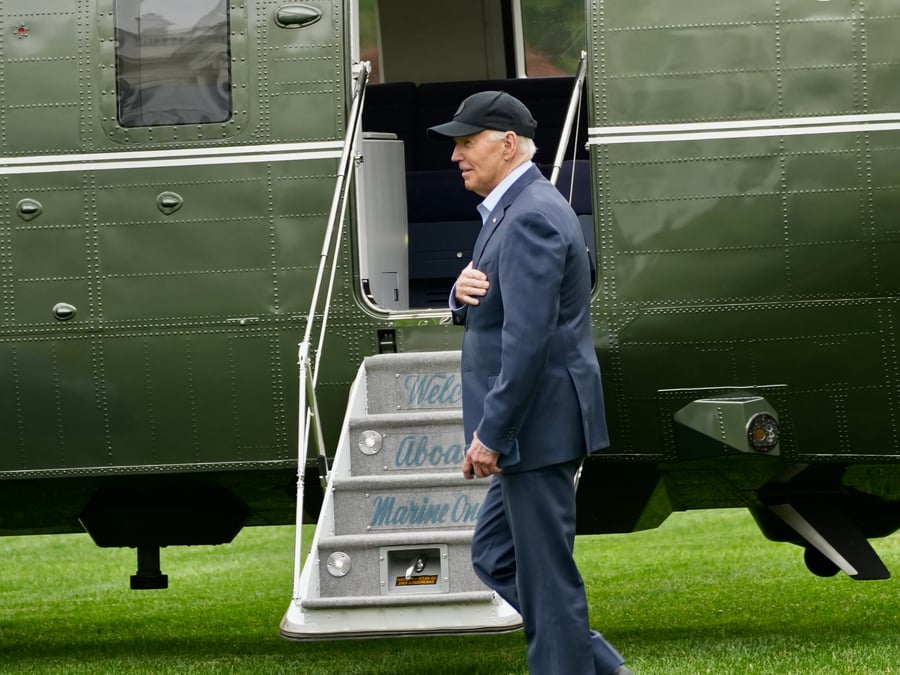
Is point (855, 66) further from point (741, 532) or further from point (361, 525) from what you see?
point (741, 532)

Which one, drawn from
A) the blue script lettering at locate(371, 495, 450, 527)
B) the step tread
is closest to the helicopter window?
the blue script lettering at locate(371, 495, 450, 527)

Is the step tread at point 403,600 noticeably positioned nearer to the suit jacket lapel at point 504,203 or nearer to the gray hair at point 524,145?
the suit jacket lapel at point 504,203

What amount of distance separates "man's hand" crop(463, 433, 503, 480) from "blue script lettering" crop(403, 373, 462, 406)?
6.12ft

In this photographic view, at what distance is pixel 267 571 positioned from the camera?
1258 centimetres

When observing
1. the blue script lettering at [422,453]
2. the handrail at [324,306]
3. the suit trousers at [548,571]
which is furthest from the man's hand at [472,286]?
the blue script lettering at [422,453]

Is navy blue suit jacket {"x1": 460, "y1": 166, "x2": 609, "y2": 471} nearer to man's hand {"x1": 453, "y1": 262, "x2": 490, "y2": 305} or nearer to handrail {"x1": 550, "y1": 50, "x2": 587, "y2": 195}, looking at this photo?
man's hand {"x1": 453, "y1": 262, "x2": 490, "y2": 305}

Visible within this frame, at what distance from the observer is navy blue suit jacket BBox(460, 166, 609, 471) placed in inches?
173

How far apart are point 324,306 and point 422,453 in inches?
33.6

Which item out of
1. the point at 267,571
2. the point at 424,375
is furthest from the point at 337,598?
the point at 267,571

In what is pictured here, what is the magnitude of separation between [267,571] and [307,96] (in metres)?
6.65

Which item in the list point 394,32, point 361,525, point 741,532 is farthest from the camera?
point 741,532

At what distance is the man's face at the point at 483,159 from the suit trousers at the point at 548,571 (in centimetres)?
86

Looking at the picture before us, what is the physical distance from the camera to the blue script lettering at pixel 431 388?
Answer: 6414 mm

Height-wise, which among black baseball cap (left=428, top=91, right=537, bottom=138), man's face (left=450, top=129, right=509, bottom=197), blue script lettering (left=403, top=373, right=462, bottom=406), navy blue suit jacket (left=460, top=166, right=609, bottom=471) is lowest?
blue script lettering (left=403, top=373, right=462, bottom=406)
